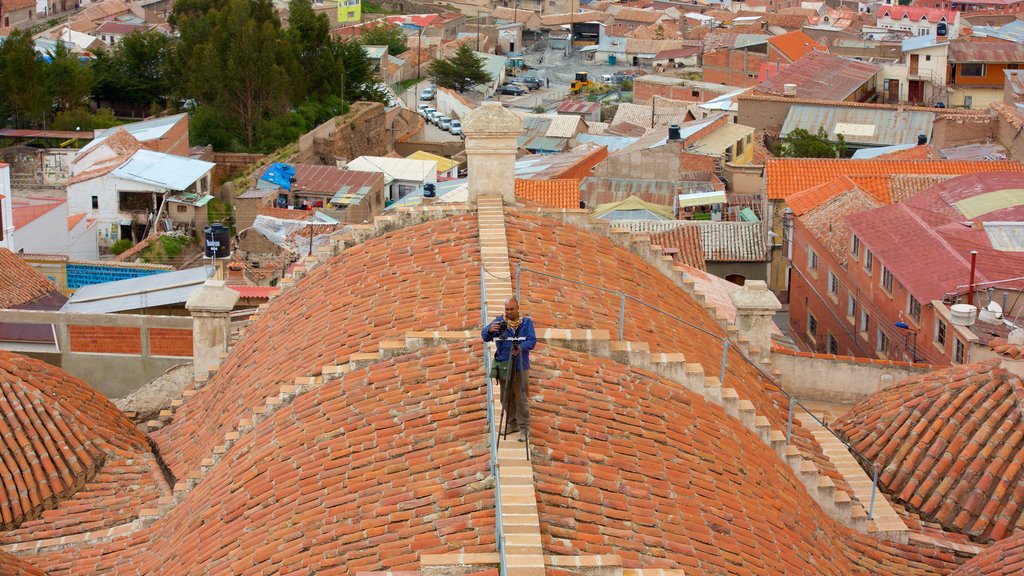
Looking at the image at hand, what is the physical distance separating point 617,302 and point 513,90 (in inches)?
3439

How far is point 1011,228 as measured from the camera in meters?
34.2

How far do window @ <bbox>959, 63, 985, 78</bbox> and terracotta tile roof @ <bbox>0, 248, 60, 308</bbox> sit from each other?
49.8 metres

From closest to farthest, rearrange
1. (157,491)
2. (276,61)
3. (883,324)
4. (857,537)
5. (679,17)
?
(857,537) < (157,491) < (883,324) < (276,61) < (679,17)

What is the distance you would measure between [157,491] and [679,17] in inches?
4623

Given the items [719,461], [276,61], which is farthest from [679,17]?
[719,461]

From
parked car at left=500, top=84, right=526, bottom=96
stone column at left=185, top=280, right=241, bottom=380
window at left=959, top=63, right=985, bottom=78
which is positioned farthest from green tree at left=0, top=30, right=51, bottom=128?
stone column at left=185, top=280, right=241, bottom=380

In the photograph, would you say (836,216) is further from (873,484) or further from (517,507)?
(517,507)

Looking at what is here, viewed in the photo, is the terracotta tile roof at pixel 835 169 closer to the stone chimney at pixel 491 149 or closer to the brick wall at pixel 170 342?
the brick wall at pixel 170 342

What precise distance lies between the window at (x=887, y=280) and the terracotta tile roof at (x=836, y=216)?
3.71 metres

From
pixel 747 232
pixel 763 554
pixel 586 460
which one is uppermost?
pixel 586 460

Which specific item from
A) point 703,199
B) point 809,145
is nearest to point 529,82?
point 809,145

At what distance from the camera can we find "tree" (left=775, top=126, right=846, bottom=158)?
197ft

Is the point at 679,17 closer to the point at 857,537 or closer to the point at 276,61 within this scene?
the point at 276,61

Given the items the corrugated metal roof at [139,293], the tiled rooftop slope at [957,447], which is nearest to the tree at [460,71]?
the corrugated metal roof at [139,293]
